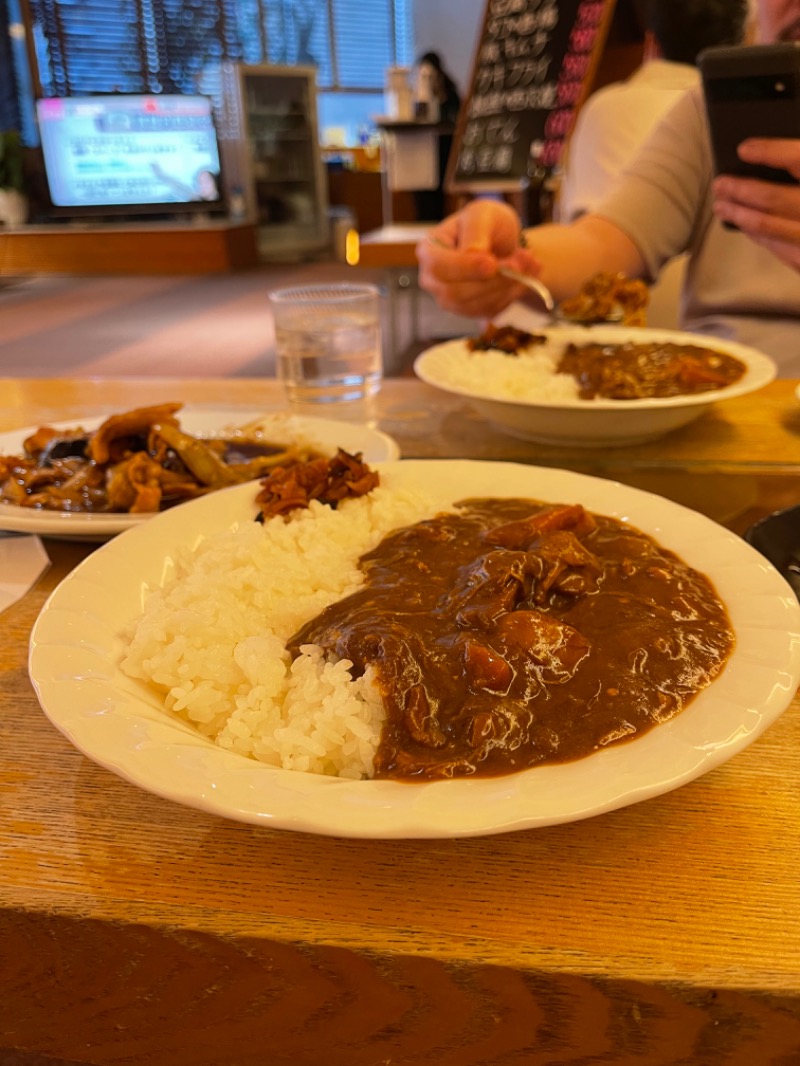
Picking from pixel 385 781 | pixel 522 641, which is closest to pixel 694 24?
pixel 522 641

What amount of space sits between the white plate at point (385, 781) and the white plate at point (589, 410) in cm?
51

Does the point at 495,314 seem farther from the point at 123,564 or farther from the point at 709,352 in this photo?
the point at 123,564

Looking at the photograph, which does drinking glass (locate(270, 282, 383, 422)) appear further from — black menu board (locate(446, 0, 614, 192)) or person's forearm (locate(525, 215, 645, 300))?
black menu board (locate(446, 0, 614, 192))

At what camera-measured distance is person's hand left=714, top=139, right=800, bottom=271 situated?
5.45 feet

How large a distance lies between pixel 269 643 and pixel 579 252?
7.08 feet

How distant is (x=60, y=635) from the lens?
2.68 feet

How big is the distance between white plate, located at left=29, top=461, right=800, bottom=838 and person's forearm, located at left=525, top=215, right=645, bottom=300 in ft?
5.95

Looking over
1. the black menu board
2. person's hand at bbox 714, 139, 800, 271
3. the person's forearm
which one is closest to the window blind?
the black menu board

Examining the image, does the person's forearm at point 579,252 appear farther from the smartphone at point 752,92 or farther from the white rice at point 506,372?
the smartphone at point 752,92

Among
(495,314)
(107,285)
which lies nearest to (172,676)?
(495,314)

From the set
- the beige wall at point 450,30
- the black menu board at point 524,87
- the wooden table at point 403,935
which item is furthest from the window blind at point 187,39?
the wooden table at point 403,935

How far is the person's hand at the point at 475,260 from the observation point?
2.17m

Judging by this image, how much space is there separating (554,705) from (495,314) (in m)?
1.90

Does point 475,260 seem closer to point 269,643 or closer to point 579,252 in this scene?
point 579,252
